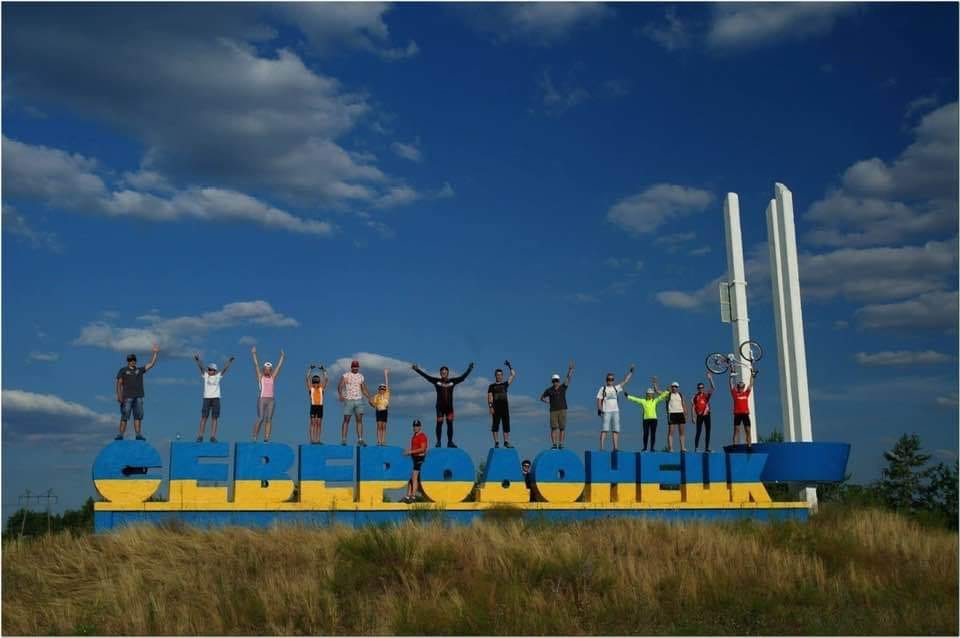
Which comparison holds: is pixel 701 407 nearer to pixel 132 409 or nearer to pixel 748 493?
pixel 748 493

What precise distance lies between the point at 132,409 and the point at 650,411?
486 inches

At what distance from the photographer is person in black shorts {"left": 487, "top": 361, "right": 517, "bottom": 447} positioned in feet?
69.2

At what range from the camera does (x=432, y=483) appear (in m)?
20.5

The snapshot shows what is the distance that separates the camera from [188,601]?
49.1 feet

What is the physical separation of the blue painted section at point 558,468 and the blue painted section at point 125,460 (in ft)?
28.0

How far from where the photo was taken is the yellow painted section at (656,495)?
886 inches

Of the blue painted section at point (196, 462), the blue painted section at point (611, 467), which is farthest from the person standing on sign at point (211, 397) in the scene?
the blue painted section at point (611, 467)

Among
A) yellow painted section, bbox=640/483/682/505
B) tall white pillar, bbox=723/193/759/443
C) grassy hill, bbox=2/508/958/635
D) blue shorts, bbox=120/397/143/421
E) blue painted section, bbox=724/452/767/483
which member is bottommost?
grassy hill, bbox=2/508/958/635

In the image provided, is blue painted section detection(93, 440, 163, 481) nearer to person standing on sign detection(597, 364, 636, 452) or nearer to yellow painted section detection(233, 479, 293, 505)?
yellow painted section detection(233, 479, 293, 505)

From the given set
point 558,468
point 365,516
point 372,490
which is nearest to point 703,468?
point 558,468

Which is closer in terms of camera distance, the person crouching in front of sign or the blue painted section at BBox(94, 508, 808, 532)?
the blue painted section at BBox(94, 508, 808, 532)

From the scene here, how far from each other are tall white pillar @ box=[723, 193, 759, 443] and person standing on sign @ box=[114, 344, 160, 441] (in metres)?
15.9

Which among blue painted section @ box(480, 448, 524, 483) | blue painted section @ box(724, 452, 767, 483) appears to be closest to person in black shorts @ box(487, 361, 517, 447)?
blue painted section @ box(480, 448, 524, 483)

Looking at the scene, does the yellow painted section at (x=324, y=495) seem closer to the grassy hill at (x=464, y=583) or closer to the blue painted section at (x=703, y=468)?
the grassy hill at (x=464, y=583)
